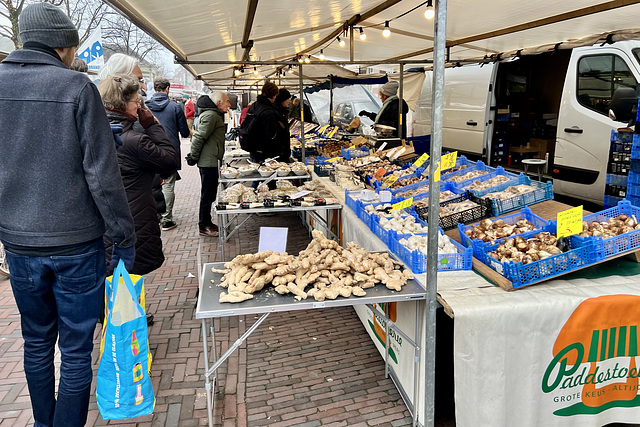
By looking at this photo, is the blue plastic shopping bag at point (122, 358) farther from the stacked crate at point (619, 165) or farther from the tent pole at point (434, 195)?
the stacked crate at point (619, 165)

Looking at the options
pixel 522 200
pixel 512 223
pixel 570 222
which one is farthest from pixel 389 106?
pixel 570 222

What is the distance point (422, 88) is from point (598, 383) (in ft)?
29.9

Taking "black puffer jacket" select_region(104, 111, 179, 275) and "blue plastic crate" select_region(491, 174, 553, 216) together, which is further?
"blue plastic crate" select_region(491, 174, 553, 216)

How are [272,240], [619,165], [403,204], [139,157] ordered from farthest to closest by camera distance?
[619,165] → [403,204] → [139,157] → [272,240]

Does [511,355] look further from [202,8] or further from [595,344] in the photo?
[202,8]

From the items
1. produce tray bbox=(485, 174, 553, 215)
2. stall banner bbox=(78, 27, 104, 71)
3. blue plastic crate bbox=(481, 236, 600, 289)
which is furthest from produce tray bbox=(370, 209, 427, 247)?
stall banner bbox=(78, 27, 104, 71)

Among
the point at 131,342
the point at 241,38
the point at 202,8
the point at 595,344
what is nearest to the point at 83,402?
the point at 131,342

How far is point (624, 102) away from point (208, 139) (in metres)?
5.28

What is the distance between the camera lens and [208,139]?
6.69 metres

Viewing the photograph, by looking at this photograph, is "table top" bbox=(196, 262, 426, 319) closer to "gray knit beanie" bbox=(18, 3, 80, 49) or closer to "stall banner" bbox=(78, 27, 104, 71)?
"gray knit beanie" bbox=(18, 3, 80, 49)

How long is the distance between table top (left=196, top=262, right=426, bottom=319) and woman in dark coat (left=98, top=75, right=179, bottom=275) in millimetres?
1041

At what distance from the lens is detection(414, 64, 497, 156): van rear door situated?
8.06 metres

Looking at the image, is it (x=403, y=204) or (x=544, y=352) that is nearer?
(x=544, y=352)

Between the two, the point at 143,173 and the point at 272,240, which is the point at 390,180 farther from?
the point at 143,173
